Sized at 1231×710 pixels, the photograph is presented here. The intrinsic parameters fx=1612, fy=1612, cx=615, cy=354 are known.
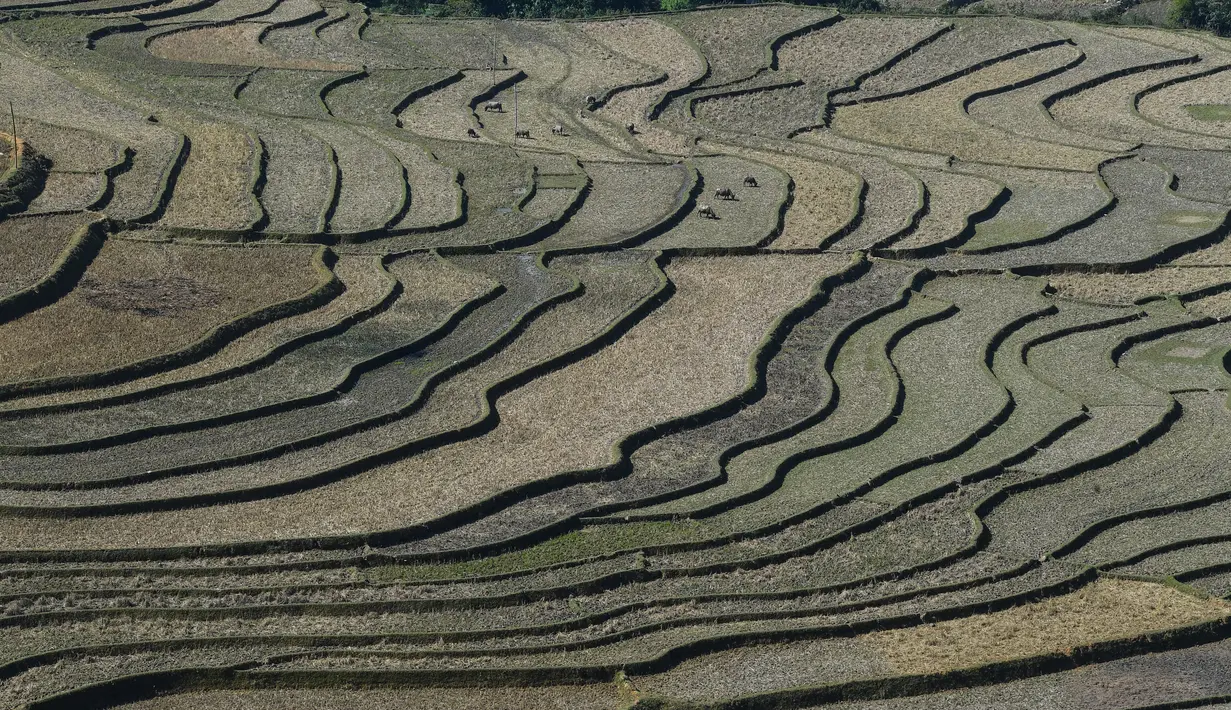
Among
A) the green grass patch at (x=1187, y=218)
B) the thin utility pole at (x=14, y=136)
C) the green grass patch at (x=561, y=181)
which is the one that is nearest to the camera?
the thin utility pole at (x=14, y=136)

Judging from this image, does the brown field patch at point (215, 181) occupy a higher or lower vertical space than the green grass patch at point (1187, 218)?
lower

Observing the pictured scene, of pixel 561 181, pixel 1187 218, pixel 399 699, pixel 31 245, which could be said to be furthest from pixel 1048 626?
pixel 561 181

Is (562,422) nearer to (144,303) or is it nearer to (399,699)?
(399,699)

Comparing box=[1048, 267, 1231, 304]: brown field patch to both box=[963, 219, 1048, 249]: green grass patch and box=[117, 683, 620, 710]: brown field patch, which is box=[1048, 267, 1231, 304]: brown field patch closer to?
box=[963, 219, 1048, 249]: green grass patch

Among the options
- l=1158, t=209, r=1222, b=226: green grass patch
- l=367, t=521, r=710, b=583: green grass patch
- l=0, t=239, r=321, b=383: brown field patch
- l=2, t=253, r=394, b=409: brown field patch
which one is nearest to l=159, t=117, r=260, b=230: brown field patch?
l=0, t=239, r=321, b=383: brown field patch

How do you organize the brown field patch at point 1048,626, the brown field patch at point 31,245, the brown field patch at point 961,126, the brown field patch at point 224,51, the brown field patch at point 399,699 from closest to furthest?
1. the brown field patch at point 399,699
2. the brown field patch at point 1048,626
3. the brown field patch at point 31,245
4. the brown field patch at point 961,126
5. the brown field patch at point 224,51

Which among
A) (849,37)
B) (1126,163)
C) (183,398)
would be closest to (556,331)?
(183,398)

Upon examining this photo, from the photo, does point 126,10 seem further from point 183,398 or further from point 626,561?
point 626,561

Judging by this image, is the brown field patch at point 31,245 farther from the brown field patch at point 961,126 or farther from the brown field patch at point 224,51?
the brown field patch at point 961,126

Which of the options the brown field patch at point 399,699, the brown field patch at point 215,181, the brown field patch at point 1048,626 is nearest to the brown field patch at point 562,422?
the brown field patch at point 399,699

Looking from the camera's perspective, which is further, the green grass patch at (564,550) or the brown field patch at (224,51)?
the brown field patch at (224,51)
